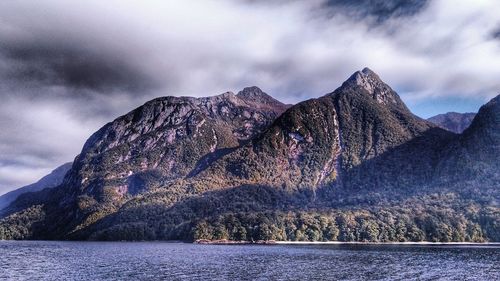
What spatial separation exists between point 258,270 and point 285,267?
37.9 ft

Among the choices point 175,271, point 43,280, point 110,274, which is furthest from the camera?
point 175,271

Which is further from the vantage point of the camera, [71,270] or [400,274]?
[71,270]

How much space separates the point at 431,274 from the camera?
119 m

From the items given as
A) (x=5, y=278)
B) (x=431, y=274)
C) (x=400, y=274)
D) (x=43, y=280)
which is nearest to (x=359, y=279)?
(x=400, y=274)

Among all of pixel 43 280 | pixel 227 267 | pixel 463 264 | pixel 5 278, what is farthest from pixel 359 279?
pixel 5 278

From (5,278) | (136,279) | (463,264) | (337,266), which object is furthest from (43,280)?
(463,264)

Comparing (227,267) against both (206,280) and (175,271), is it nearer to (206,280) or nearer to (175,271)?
(175,271)

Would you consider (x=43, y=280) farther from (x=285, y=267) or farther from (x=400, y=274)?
(x=400, y=274)

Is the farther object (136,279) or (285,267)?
(285,267)

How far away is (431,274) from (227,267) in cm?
5619

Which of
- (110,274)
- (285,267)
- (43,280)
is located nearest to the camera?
(43,280)

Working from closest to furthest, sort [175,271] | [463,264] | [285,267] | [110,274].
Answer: [110,274] < [175,271] < [285,267] < [463,264]

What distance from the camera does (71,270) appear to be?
422 ft

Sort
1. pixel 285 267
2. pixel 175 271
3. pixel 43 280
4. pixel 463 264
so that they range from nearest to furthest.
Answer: pixel 43 280 → pixel 175 271 → pixel 285 267 → pixel 463 264
